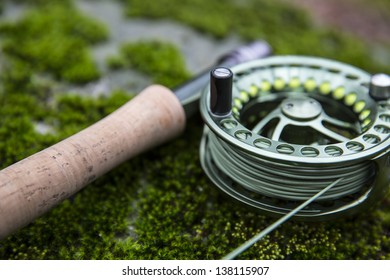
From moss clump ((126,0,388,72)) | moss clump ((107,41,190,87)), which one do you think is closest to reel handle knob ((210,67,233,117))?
moss clump ((107,41,190,87))

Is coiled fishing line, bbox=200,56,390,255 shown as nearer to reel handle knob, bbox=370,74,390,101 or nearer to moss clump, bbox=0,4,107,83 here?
reel handle knob, bbox=370,74,390,101

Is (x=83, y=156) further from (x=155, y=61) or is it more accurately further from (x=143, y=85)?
(x=155, y=61)

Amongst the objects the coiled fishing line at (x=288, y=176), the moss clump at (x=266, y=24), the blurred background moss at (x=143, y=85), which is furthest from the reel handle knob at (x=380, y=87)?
the moss clump at (x=266, y=24)

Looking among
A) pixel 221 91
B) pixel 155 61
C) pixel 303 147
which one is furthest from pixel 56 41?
pixel 303 147

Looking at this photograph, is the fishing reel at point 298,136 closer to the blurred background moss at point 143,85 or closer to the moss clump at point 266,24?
the blurred background moss at point 143,85

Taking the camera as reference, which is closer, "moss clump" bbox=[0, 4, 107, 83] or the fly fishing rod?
the fly fishing rod

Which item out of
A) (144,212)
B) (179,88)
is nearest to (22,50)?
(179,88)
